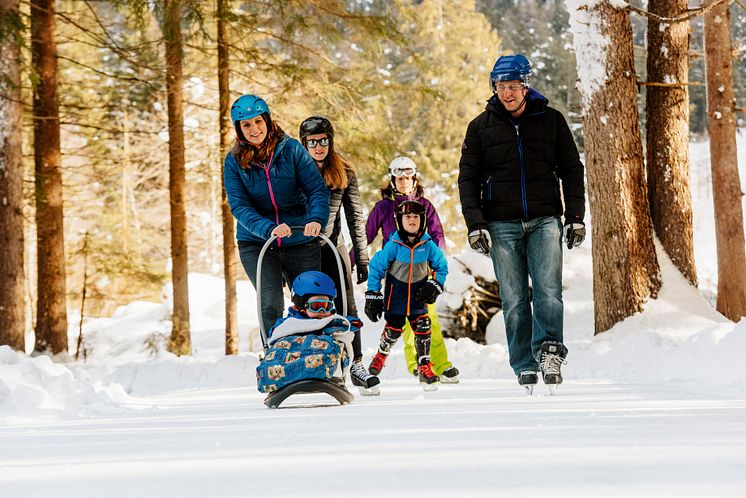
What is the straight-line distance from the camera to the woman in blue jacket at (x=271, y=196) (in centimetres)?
626

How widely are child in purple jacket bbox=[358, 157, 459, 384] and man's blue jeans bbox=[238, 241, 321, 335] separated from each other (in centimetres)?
144

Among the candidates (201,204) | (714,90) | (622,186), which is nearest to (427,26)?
(201,204)

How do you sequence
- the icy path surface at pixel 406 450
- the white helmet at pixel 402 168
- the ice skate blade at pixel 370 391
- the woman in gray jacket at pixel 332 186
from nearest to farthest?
1. the icy path surface at pixel 406 450
2. the ice skate blade at pixel 370 391
3. the woman in gray jacket at pixel 332 186
4. the white helmet at pixel 402 168

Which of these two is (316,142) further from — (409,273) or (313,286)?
(313,286)

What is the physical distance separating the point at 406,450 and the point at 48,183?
10891 millimetres

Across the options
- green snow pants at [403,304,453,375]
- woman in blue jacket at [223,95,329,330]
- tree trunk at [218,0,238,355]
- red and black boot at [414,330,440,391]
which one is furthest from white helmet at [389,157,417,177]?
tree trunk at [218,0,238,355]

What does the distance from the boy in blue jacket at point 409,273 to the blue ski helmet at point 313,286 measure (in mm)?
1042

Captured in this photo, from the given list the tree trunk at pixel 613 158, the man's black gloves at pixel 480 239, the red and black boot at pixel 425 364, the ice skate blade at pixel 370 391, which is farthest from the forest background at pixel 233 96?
the ice skate blade at pixel 370 391

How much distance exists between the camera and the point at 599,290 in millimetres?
9469

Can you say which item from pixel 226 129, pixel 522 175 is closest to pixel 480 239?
pixel 522 175

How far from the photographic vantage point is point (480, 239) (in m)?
6.19

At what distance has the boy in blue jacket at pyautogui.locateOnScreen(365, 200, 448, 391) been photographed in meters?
7.30

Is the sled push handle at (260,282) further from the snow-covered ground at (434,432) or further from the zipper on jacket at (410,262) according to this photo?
the zipper on jacket at (410,262)

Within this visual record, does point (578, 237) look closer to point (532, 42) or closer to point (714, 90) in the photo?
point (714, 90)
